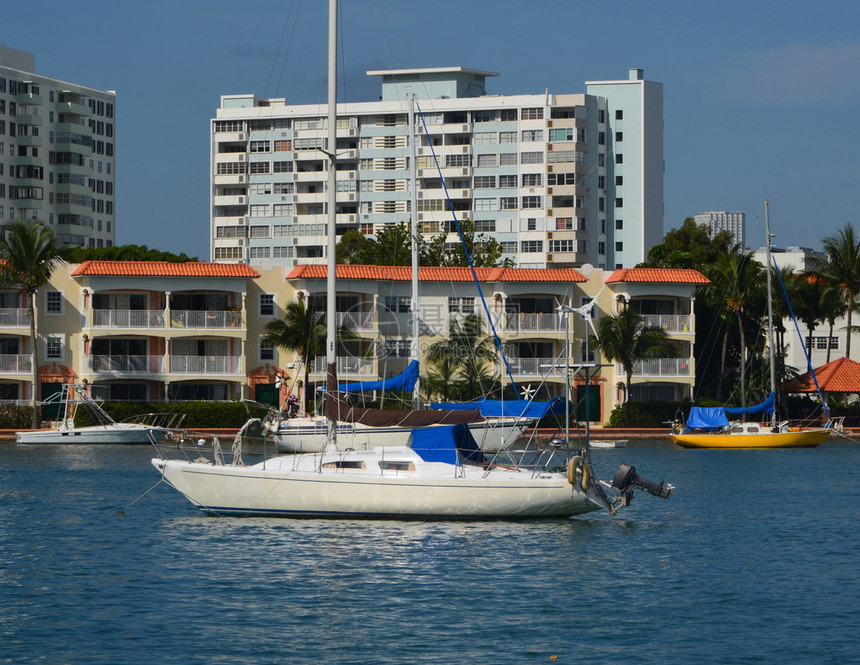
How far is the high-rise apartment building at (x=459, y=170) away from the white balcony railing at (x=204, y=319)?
61.1m

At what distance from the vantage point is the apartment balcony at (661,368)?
82625 mm

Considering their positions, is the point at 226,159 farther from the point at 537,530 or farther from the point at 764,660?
the point at 764,660

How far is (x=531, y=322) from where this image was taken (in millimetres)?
82438

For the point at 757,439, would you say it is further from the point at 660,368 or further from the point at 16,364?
the point at 16,364

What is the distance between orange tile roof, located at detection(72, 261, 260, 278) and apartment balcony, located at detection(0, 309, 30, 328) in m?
3.66

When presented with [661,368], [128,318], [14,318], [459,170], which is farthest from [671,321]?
[459,170]

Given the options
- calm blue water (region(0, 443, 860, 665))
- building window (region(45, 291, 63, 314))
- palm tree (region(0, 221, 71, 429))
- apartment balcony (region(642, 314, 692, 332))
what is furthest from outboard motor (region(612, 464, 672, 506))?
building window (region(45, 291, 63, 314))

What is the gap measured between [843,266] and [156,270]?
148ft

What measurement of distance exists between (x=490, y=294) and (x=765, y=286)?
1786 centimetres

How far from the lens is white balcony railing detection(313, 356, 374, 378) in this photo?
77944 mm

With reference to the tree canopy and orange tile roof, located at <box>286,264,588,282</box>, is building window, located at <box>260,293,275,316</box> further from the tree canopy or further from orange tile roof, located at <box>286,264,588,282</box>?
the tree canopy

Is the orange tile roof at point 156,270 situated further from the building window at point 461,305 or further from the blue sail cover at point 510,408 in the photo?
the blue sail cover at point 510,408

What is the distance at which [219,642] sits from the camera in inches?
949

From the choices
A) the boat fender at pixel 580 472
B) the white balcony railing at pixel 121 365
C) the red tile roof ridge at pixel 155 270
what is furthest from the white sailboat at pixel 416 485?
the red tile roof ridge at pixel 155 270
